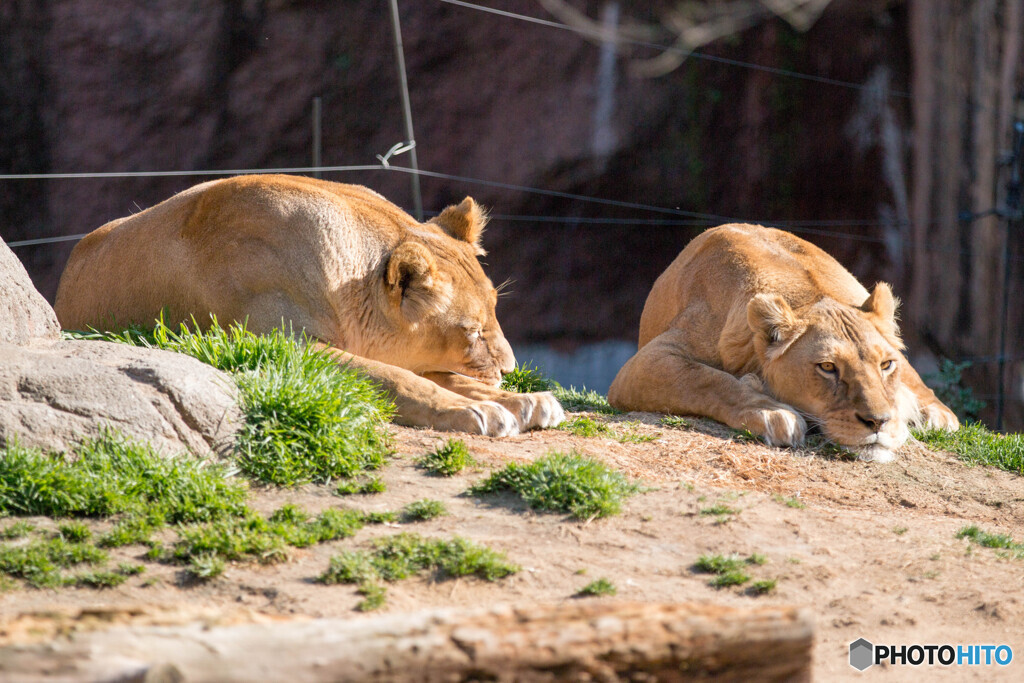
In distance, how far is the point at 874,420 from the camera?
5.77 meters

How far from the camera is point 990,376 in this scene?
11.5 m

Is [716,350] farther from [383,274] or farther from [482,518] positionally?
[482,518]

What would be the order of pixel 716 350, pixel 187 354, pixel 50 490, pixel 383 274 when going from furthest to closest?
pixel 716 350 → pixel 383 274 → pixel 187 354 → pixel 50 490

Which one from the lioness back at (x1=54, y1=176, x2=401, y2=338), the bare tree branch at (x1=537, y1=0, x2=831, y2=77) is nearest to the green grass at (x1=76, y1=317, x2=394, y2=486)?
the lioness back at (x1=54, y1=176, x2=401, y2=338)

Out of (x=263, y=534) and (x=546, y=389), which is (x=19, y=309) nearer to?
(x=263, y=534)

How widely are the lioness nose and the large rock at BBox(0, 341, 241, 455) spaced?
11.5 feet

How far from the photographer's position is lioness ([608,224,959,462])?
19.4 ft

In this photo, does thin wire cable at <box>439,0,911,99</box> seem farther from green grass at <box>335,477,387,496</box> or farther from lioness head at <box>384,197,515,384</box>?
green grass at <box>335,477,387,496</box>

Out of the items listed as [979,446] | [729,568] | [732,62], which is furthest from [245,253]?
[732,62]

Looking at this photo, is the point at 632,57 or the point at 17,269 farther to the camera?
the point at 632,57

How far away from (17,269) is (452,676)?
377 centimetres

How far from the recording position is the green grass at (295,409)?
Answer: 437 cm

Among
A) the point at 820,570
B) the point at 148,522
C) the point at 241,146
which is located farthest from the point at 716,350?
the point at 241,146

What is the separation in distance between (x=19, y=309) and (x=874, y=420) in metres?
4.57
